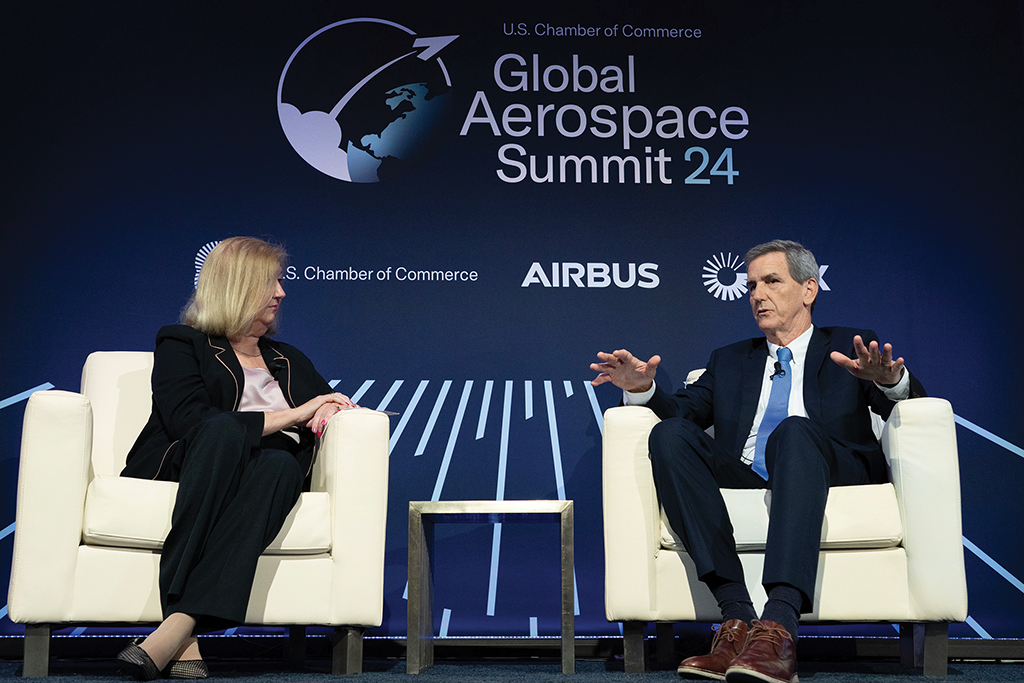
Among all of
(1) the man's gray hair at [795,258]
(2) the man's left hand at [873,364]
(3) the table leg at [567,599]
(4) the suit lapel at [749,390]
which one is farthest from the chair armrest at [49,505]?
(1) the man's gray hair at [795,258]

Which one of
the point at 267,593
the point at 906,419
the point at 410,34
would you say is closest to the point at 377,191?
Answer: the point at 410,34

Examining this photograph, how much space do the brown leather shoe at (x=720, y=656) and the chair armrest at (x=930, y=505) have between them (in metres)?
0.56

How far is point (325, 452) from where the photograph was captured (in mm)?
2523

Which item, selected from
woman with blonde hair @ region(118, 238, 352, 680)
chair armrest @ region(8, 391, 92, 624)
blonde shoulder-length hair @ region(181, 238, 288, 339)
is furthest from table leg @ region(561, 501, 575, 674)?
chair armrest @ region(8, 391, 92, 624)

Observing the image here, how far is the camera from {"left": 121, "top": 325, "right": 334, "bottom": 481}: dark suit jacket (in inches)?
94.8

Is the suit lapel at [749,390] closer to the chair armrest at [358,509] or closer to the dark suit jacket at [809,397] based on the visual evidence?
the dark suit jacket at [809,397]

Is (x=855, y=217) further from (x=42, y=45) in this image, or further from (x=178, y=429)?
(x=42, y=45)

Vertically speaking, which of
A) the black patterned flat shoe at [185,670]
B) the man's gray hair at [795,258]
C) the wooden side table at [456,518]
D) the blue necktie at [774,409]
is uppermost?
the man's gray hair at [795,258]

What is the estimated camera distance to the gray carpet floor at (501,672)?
2238 millimetres

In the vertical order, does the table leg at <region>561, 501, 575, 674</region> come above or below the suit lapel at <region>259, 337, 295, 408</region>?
below

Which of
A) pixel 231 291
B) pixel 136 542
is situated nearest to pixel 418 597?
pixel 136 542

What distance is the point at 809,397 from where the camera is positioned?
2.69 metres

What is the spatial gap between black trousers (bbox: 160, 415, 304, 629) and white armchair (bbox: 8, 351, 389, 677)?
0.34 feet

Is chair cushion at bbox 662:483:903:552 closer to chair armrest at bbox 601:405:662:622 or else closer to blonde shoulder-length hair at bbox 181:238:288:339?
chair armrest at bbox 601:405:662:622
